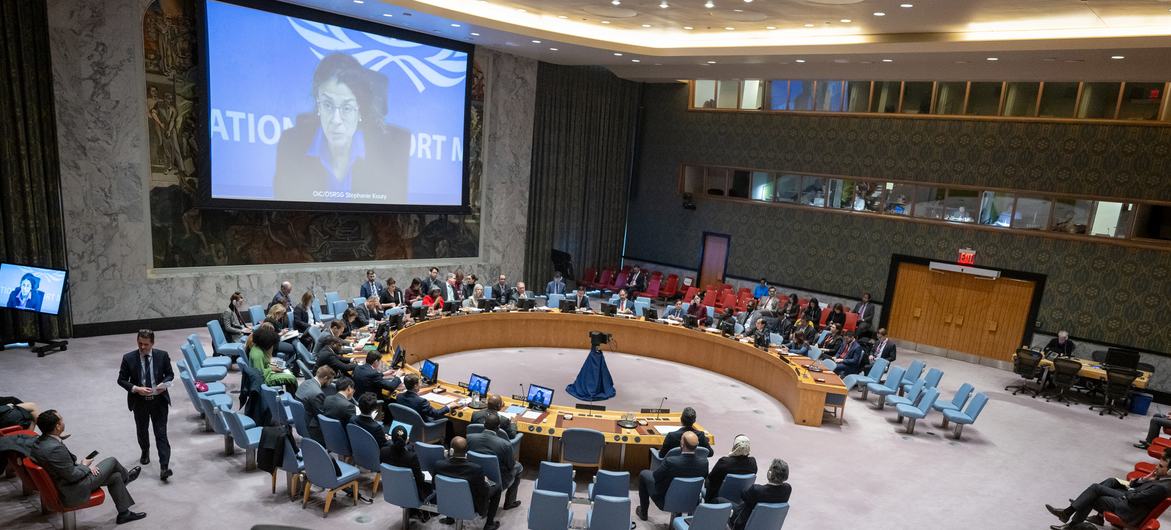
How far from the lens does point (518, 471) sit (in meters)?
6.43

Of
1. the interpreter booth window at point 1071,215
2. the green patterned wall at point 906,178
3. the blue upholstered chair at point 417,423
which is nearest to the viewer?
the blue upholstered chair at point 417,423

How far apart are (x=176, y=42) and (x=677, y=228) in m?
12.5

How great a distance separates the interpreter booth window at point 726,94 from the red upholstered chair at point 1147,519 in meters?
12.9

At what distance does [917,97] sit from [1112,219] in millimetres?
4501

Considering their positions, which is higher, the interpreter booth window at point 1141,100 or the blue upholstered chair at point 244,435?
the interpreter booth window at point 1141,100

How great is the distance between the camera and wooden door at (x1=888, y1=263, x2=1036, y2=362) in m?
14.3

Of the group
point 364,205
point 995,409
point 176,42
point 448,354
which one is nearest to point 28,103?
point 176,42

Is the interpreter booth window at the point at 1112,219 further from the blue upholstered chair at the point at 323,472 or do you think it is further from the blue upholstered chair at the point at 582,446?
the blue upholstered chair at the point at 323,472

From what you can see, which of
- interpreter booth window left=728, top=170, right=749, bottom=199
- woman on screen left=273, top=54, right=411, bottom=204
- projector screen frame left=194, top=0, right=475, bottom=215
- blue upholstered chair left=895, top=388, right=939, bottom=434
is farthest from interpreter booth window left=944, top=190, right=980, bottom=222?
woman on screen left=273, top=54, right=411, bottom=204

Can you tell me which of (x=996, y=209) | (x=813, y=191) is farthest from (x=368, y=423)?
(x=996, y=209)

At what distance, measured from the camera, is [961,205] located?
14.9 m

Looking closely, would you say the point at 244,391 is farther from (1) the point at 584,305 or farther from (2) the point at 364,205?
(1) the point at 584,305

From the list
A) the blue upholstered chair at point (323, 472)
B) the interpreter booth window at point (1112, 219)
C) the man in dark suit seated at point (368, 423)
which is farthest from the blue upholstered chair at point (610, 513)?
the interpreter booth window at point (1112, 219)

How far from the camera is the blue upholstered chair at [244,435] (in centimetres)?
641
